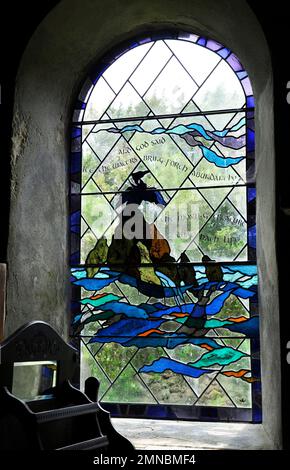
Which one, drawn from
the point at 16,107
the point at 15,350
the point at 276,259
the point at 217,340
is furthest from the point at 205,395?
the point at 16,107

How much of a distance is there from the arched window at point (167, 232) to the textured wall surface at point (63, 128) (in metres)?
0.10

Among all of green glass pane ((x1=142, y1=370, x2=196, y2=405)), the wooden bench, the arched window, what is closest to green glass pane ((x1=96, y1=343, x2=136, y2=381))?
the arched window

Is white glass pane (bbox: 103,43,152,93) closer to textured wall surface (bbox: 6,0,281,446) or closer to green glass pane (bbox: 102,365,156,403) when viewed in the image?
textured wall surface (bbox: 6,0,281,446)

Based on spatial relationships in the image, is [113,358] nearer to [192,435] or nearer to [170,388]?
[170,388]

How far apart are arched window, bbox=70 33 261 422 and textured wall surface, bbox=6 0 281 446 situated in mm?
97

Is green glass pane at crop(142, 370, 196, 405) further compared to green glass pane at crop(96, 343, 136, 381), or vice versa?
green glass pane at crop(96, 343, 136, 381)

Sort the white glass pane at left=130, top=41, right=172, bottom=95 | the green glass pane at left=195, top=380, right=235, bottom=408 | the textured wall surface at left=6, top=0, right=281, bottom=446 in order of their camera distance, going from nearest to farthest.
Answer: the textured wall surface at left=6, top=0, right=281, bottom=446, the green glass pane at left=195, top=380, right=235, bottom=408, the white glass pane at left=130, top=41, right=172, bottom=95

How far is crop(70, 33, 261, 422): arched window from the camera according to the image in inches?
119

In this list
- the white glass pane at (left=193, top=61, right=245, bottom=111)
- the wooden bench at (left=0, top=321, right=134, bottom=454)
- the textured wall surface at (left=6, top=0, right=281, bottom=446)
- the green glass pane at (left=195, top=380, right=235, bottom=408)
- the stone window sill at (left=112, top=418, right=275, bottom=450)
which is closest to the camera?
the wooden bench at (left=0, top=321, right=134, bottom=454)

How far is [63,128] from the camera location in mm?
3379

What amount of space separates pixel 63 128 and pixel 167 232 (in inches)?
31.1

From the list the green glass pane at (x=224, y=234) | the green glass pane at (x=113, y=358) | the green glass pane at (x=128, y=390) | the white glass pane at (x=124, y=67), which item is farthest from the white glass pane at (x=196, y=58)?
the green glass pane at (x=128, y=390)

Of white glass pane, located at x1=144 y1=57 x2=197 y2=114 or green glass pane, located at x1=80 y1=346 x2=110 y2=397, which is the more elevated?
white glass pane, located at x1=144 y1=57 x2=197 y2=114

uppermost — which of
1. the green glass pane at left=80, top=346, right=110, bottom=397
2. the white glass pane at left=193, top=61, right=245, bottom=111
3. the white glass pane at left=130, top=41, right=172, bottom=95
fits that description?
the white glass pane at left=130, top=41, right=172, bottom=95
